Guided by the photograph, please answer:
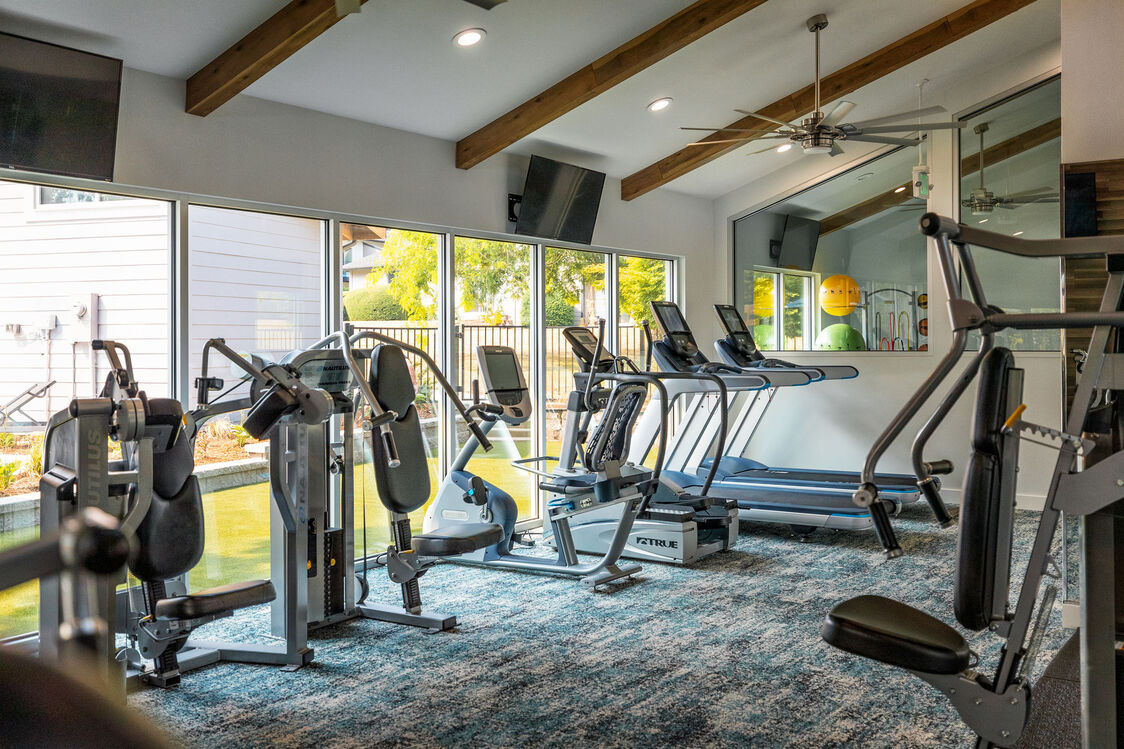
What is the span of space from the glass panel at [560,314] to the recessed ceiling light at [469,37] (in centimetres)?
239

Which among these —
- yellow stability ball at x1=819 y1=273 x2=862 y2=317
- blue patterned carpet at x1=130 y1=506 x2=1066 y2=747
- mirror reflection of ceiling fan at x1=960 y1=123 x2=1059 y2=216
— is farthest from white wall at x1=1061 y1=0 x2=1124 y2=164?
yellow stability ball at x1=819 y1=273 x2=862 y2=317

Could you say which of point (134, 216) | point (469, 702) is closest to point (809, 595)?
point (469, 702)

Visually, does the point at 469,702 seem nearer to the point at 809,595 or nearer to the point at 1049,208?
the point at 809,595

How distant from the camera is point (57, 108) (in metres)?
3.70

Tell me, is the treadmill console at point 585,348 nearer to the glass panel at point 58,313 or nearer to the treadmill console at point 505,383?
the treadmill console at point 505,383

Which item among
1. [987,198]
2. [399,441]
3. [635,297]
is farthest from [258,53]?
[987,198]

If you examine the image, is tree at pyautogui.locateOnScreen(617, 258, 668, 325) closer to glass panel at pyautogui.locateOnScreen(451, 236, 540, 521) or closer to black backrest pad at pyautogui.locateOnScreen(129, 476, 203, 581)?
glass panel at pyautogui.locateOnScreen(451, 236, 540, 521)

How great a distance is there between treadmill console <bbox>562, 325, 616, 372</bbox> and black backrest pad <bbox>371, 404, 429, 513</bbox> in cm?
133

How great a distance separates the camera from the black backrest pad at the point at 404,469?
405 centimetres

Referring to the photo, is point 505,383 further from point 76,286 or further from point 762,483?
point 762,483

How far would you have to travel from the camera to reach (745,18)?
5.27 m

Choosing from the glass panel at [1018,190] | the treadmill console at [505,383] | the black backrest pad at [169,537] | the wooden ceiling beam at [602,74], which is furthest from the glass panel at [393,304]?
the glass panel at [1018,190]

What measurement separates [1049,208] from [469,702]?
6.10 m

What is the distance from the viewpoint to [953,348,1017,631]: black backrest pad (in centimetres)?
214
